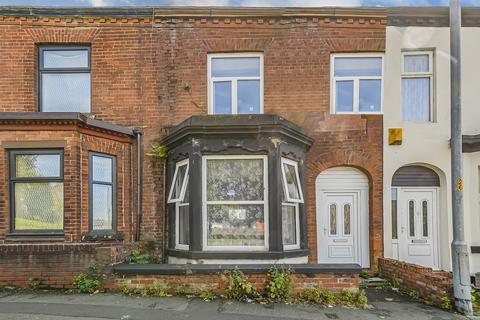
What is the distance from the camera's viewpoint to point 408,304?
22.7 ft

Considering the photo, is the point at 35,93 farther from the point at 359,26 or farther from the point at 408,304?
the point at 408,304

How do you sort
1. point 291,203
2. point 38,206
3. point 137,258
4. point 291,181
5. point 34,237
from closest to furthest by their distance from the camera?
1. point 34,237
2. point 38,206
3. point 137,258
4. point 291,203
5. point 291,181

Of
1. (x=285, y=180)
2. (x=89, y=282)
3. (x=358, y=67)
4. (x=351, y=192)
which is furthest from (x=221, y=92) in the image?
(x=89, y=282)

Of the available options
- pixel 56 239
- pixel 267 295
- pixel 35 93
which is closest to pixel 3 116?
pixel 35 93

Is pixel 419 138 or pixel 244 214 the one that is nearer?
pixel 244 214

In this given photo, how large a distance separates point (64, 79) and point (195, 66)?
3268 millimetres

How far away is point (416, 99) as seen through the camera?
A: 31.2 ft

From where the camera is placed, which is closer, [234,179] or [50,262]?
[50,262]

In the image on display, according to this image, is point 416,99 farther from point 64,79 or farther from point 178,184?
point 64,79

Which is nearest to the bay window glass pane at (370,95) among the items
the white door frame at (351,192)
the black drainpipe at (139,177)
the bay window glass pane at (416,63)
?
the bay window glass pane at (416,63)

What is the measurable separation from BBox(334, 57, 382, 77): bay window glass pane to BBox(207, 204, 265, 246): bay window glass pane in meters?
4.18

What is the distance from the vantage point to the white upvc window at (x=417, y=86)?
31.0 feet

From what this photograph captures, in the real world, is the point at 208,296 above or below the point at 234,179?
below

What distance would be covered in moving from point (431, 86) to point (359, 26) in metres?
2.39
